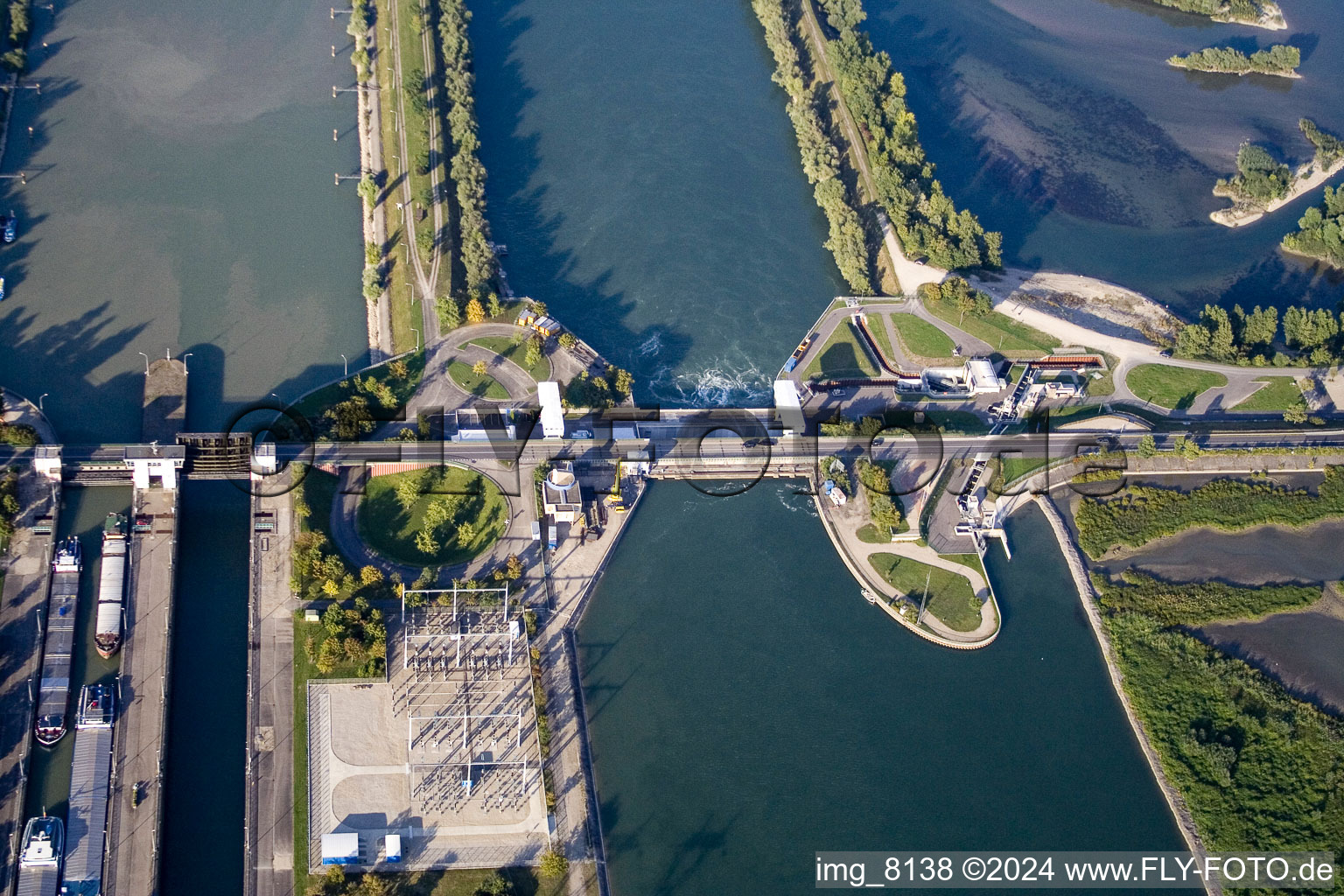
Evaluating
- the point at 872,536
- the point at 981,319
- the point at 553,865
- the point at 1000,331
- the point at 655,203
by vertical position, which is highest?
the point at 655,203

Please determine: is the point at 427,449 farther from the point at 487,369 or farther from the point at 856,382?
the point at 856,382

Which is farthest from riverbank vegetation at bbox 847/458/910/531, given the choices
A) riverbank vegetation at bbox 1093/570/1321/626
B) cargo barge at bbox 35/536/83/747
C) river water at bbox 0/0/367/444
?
cargo barge at bbox 35/536/83/747

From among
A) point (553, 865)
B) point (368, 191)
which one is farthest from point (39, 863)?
point (368, 191)

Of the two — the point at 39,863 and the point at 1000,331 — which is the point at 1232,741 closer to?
the point at 1000,331

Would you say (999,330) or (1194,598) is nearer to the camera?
(1194,598)

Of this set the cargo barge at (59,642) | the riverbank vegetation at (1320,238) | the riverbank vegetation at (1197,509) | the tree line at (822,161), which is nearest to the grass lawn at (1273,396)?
the riverbank vegetation at (1197,509)

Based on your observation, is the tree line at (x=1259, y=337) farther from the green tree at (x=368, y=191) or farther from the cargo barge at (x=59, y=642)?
the cargo barge at (x=59, y=642)

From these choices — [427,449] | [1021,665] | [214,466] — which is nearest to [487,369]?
[427,449]

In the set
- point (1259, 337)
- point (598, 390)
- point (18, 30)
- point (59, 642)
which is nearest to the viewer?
point (59, 642)
